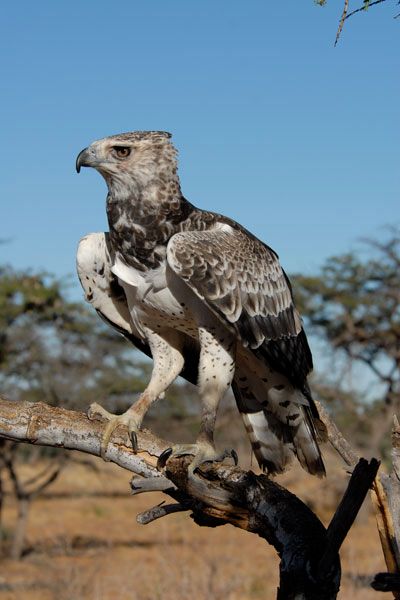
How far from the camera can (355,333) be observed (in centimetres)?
1984

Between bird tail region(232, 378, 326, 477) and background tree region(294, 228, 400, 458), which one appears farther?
background tree region(294, 228, 400, 458)

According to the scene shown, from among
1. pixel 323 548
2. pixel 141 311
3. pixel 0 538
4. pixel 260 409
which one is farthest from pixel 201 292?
pixel 0 538

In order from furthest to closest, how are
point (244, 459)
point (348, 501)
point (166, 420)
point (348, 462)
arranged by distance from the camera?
point (244, 459) → point (166, 420) → point (348, 462) → point (348, 501)

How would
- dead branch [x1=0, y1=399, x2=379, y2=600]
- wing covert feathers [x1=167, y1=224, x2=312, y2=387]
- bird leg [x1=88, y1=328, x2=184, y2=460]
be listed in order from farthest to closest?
1. bird leg [x1=88, y1=328, x2=184, y2=460]
2. wing covert feathers [x1=167, y1=224, x2=312, y2=387]
3. dead branch [x1=0, y1=399, x2=379, y2=600]

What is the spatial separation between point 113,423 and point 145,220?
118cm

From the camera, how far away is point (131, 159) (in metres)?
5.07

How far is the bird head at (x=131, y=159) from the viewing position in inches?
199

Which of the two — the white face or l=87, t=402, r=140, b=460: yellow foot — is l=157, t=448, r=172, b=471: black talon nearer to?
l=87, t=402, r=140, b=460: yellow foot

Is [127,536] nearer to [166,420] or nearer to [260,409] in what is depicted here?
[166,420]

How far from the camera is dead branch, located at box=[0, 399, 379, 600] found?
3.25 meters

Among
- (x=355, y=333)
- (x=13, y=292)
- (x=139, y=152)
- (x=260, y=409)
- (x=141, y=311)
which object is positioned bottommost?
(x=260, y=409)

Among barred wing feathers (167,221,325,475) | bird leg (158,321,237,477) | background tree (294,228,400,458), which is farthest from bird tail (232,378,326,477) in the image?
background tree (294,228,400,458)

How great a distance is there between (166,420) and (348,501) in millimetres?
18932

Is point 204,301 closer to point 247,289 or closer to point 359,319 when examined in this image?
point 247,289
